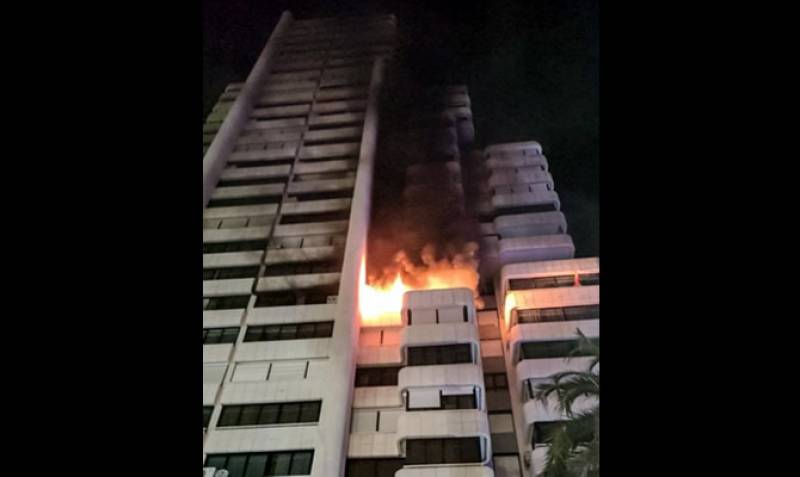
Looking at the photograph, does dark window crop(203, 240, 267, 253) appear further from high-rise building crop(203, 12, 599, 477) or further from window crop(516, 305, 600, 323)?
window crop(516, 305, 600, 323)

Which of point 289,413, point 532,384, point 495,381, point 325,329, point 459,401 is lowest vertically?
point 289,413

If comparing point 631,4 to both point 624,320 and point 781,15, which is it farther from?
point 624,320

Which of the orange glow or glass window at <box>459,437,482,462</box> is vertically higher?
the orange glow

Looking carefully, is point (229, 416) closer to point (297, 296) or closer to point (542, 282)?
point (297, 296)

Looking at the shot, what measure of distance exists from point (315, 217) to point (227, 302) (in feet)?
21.2

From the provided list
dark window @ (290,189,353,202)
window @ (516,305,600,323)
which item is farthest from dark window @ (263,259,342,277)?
window @ (516,305,600,323)

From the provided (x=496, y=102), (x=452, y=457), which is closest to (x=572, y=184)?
(x=496, y=102)

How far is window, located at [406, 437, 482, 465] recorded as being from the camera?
790 inches

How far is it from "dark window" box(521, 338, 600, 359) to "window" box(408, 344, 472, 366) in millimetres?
2035

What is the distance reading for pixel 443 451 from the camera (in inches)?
798

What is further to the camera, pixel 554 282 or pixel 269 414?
pixel 554 282

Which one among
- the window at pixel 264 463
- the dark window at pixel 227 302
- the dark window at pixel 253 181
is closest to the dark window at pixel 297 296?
the dark window at pixel 227 302

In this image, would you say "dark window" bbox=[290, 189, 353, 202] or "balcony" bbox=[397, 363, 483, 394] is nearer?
"balcony" bbox=[397, 363, 483, 394]

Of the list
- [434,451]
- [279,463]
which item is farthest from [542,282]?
[279,463]
